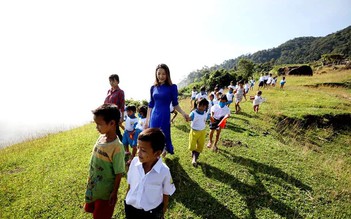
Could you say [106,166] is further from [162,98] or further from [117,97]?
[117,97]

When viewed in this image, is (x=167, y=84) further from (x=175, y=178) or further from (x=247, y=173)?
(x=247, y=173)

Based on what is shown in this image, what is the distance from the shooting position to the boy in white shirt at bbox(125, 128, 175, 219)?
2.33m

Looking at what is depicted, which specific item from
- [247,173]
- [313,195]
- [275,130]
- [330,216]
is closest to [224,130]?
[275,130]

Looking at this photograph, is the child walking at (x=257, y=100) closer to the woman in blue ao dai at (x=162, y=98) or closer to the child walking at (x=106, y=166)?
the woman in blue ao dai at (x=162, y=98)

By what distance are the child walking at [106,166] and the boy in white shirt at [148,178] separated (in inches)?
11.8

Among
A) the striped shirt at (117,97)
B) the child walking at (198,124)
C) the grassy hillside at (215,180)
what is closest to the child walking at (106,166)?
the grassy hillside at (215,180)

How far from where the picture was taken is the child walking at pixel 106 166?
271 centimetres

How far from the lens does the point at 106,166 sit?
276 cm

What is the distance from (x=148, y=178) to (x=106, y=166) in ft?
2.19

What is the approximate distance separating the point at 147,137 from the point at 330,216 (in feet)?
15.0

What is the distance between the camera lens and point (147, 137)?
2301 millimetres

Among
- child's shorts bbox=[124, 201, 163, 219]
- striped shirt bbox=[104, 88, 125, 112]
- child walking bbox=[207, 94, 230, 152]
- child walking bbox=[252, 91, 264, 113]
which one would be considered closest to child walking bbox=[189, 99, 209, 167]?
child walking bbox=[207, 94, 230, 152]

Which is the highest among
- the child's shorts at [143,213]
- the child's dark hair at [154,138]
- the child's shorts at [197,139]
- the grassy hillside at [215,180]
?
the child's dark hair at [154,138]

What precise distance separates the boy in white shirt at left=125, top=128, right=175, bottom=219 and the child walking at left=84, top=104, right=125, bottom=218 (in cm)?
30
